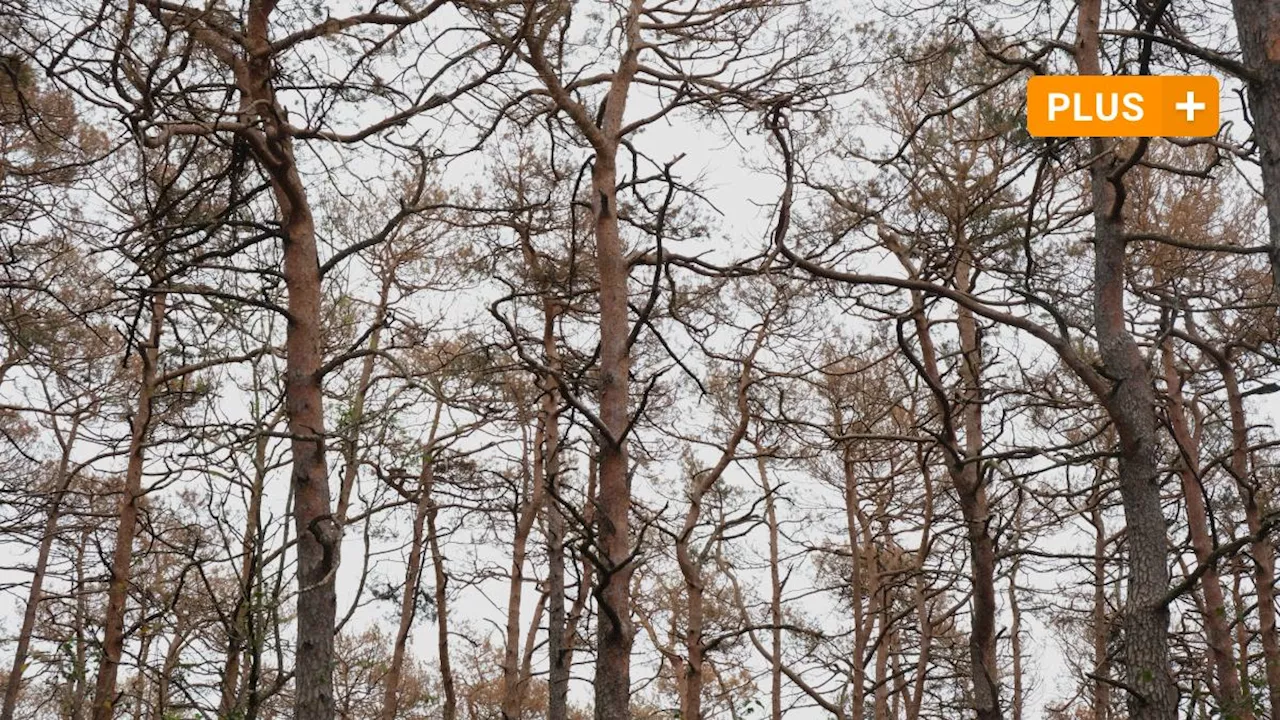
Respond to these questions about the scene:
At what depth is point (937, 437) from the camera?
5832mm

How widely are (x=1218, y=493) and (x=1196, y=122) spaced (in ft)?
25.0

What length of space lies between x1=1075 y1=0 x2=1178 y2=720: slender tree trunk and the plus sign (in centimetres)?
77

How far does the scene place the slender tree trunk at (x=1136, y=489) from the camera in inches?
206

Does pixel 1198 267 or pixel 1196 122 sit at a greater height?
pixel 1198 267

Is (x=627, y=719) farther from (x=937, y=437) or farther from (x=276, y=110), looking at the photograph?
(x=276, y=110)

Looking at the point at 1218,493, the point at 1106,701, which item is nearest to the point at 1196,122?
the point at 1218,493

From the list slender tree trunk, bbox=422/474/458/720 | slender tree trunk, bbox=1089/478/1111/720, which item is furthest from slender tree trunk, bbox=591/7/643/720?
slender tree trunk, bbox=1089/478/1111/720

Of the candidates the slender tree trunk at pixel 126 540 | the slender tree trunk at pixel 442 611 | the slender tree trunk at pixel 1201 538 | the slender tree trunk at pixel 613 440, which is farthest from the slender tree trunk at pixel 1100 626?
the slender tree trunk at pixel 126 540

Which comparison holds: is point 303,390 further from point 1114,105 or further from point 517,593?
point 517,593

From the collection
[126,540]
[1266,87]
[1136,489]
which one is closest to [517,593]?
[126,540]

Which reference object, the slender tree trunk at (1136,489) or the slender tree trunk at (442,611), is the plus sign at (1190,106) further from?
the slender tree trunk at (442,611)

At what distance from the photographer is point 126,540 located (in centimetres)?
985

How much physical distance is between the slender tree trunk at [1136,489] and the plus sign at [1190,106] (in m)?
0.77

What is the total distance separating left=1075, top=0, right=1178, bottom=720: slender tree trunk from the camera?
5242 mm
